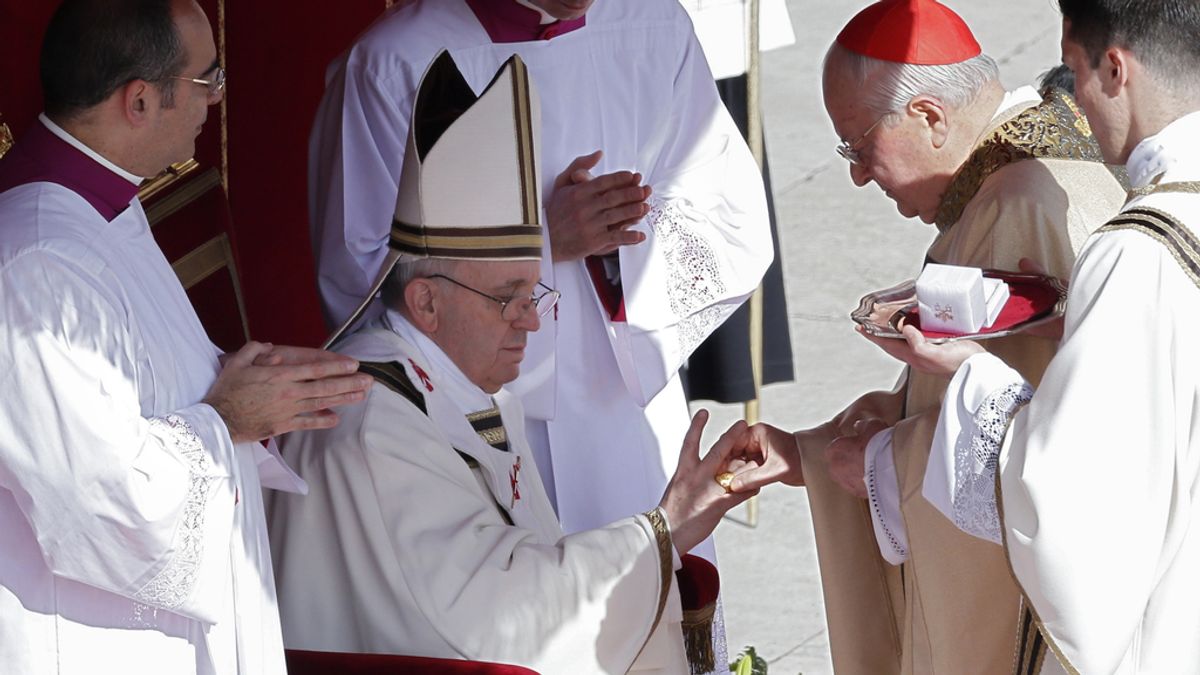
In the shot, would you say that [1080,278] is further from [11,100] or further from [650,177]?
[11,100]

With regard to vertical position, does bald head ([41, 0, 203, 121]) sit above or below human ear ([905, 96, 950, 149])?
above

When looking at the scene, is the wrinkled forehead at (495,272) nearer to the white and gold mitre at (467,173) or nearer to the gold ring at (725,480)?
the white and gold mitre at (467,173)

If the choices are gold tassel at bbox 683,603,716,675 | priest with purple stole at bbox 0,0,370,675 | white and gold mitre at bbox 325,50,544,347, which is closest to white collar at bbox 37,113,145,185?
priest with purple stole at bbox 0,0,370,675

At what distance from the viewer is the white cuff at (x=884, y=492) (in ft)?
9.79

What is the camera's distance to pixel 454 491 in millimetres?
3025

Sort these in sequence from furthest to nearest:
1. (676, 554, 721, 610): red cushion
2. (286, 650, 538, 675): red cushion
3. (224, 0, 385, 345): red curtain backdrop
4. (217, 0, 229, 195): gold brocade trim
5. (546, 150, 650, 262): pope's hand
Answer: (224, 0, 385, 345): red curtain backdrop < (217, 0, 229, 195): gold brocade trim < (546, 150, 650, 262): pope's hand < (676, 554, 721, 610): red cushion < (286, 650, 538, 675): red cushion

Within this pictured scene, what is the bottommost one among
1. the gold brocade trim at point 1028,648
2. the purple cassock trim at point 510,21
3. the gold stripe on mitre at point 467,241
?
the gold brocade trim at point 1028,648

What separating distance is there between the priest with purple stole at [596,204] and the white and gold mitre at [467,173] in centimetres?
43

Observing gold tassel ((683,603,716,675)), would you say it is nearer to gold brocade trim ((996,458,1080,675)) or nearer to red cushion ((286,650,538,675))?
red cushion ((286,650,538,675))

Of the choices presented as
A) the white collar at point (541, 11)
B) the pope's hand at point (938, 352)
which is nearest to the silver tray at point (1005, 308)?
the pope's hand at point (938, 352)

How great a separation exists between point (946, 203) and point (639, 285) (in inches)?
39.8

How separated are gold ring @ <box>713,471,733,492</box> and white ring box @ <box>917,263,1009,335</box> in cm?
61

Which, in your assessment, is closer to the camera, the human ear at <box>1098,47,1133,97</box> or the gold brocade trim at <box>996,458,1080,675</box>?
the human ear at <box>1098,47,1133,97</box>

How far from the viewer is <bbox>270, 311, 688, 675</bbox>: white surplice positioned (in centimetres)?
296
